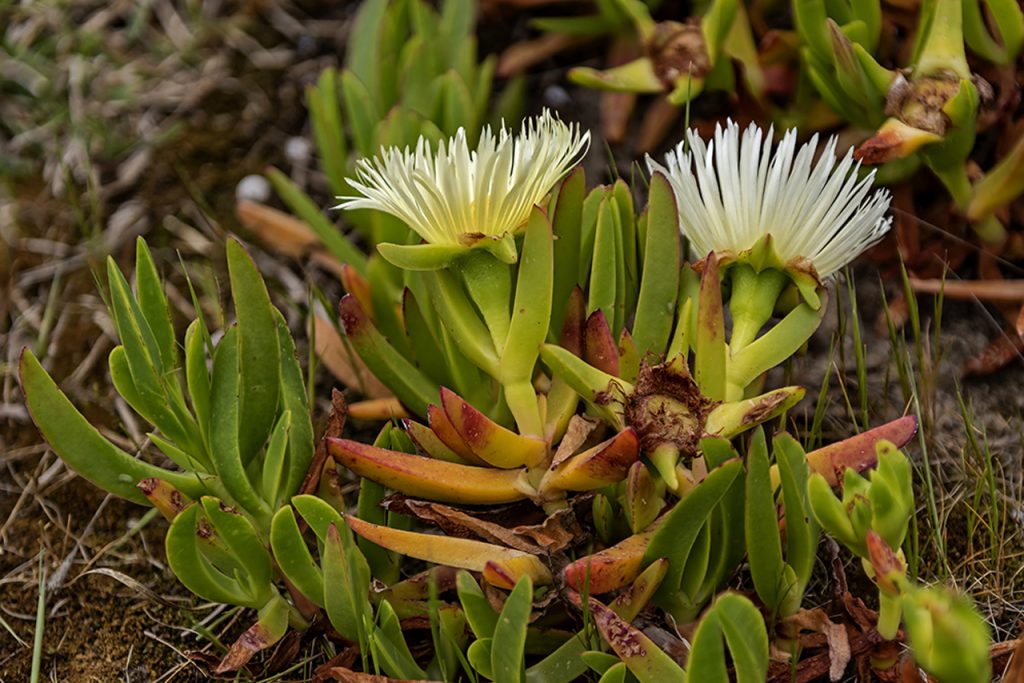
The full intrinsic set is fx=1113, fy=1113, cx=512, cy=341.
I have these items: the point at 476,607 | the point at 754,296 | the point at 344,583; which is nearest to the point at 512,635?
the point at 476,607

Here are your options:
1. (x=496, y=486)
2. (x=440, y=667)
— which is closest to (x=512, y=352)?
(x=496, y=486)

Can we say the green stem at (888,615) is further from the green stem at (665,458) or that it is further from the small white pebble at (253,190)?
the small white pebble at (253,190)

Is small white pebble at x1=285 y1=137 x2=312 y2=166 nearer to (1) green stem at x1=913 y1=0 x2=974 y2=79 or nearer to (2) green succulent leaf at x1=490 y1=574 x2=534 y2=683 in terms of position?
(1) green stem at x1=913 y1=0 x2=974 y2=79

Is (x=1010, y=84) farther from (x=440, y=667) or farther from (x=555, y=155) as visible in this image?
(x=440, y=667)

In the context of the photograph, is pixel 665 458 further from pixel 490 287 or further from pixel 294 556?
pixel 294 556

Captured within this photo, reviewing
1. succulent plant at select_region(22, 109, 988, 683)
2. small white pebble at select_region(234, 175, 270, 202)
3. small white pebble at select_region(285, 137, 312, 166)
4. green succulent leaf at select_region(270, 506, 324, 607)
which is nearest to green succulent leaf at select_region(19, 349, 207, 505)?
succulent plant at select_region(22, 109, 988, 683)
